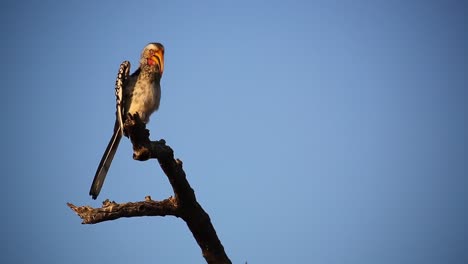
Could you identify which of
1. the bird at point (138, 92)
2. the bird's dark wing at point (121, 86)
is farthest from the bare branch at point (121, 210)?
the bird's dark wing at point (121, 86)

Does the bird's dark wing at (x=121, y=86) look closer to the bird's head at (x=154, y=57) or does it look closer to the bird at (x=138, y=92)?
the bird at (x=138, y=92)

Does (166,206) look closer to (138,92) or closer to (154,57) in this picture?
(138,92)

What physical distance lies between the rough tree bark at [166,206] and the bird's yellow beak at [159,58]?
73.9 inches

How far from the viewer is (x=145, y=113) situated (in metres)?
5.19

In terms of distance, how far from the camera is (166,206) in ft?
13.0

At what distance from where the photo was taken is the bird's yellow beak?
18.5 ft

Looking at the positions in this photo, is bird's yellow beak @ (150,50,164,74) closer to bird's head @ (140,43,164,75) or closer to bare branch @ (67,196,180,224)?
bird's head @ (140,43,164,75)

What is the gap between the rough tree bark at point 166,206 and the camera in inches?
144

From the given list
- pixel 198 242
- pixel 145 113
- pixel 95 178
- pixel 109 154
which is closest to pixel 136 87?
pixel 145 113

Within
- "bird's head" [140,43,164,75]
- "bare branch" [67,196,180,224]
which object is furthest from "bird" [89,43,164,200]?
"bare branch" [67,196,180,224]

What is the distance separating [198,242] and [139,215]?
27.9 inches

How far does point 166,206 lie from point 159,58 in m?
2.47

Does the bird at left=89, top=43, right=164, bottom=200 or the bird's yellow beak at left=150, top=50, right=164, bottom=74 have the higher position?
the bird's yellow beak at left=150, top=50, right=164, bottom=74

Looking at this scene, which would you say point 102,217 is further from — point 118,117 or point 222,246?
point 118,117
